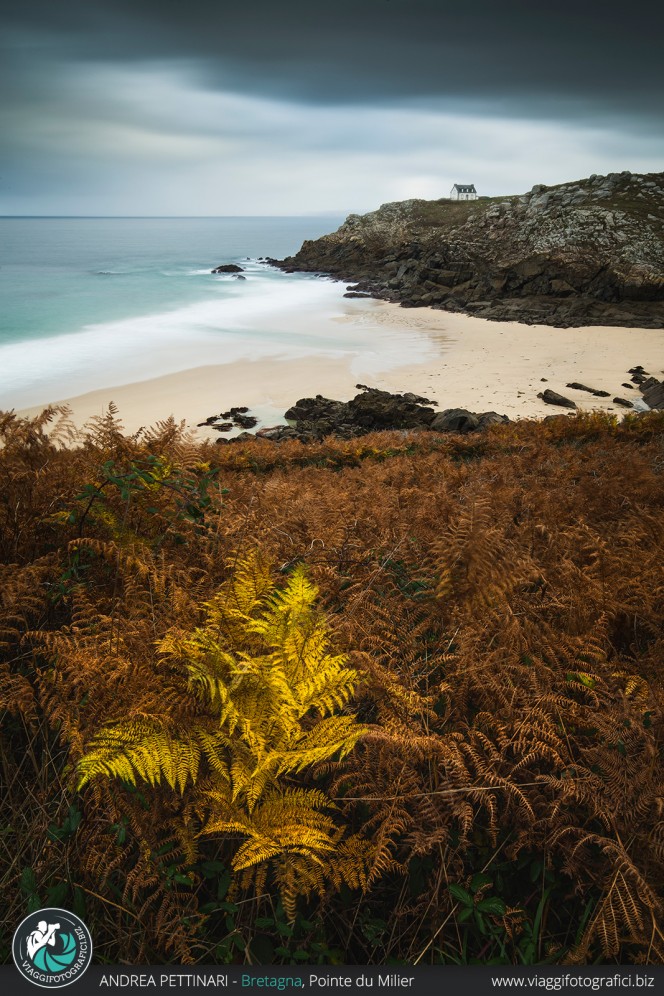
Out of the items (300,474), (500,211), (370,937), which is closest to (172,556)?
(370,937)

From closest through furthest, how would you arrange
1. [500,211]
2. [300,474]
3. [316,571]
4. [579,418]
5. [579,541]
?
[316,571], [579,541], [300,474], [579,418], [500,211]

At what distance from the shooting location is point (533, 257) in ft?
135

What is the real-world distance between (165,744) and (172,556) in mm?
1424

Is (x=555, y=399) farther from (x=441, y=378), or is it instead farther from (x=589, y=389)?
(x=441, y=378)

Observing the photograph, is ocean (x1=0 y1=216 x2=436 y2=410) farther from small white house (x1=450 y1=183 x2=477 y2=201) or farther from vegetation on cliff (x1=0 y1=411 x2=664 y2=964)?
small white house (x1=450 y1=183 x2=477 y2=201)

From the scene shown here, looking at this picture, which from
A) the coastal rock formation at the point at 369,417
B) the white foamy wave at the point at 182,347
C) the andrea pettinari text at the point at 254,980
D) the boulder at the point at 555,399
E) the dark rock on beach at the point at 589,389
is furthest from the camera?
the white foamy wave at the point at 182,347

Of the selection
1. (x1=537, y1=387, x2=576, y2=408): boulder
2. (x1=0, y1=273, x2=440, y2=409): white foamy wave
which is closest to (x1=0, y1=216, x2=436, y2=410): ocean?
(x1=0, y1=273, x2=440, y2=409): white foamy wave

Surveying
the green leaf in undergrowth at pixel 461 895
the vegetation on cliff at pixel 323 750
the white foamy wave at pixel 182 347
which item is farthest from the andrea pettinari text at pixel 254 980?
the white foamy wave at pixel 182 347

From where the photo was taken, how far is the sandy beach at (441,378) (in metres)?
17.7

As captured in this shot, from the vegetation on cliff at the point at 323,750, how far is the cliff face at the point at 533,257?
3396 cm

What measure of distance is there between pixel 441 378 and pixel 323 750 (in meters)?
20.5

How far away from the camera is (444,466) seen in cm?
690

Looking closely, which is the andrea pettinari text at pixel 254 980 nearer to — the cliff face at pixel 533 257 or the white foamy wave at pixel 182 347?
the white foamy wave at pixel 182 347

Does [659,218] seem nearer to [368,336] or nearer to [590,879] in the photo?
[368,336]
